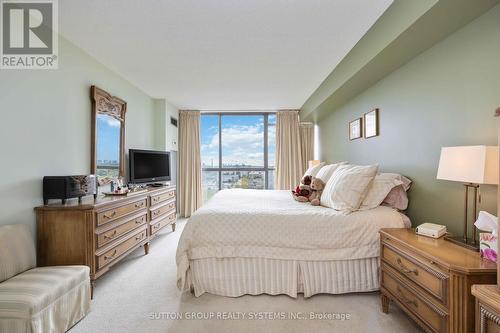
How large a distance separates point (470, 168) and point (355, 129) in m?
2.05

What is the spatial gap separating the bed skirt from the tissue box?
0.86 metres

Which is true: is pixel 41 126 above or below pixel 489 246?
above

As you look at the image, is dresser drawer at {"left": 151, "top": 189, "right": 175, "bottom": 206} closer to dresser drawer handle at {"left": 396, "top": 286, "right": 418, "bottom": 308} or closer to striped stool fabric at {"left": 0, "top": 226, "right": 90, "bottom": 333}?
striped stool fabric at {"left": 0, "top": 226, "right": 90, "bottom": 333}

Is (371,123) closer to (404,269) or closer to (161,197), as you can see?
(404,269)

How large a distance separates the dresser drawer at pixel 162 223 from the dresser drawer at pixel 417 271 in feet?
9.21

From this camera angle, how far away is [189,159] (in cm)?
540

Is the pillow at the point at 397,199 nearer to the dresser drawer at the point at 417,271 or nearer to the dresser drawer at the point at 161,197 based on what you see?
the dresser drawer at the point at 417,271

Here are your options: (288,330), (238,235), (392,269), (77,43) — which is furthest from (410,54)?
(77,43)

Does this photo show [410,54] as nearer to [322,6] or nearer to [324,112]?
[322,6]

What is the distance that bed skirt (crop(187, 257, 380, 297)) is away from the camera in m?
2.05

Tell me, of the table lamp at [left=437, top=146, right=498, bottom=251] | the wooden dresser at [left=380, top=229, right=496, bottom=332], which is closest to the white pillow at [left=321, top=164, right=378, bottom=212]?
the wooden dresser at [left=380, top=229, right=496, bottom=332]

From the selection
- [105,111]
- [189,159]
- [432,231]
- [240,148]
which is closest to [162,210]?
[105,111]

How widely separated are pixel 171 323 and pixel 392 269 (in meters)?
1.66

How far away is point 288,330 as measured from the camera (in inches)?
66.4
